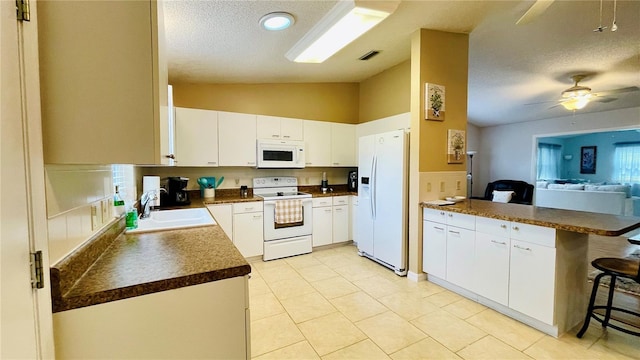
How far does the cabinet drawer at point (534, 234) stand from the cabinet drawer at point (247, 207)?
9.35ft

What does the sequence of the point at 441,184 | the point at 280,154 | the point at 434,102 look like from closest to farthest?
the point at 434,102
the point at 441,184
the point at 280,154

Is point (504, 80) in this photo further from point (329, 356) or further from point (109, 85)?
point (109, 85)

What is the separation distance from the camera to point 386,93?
4.30m

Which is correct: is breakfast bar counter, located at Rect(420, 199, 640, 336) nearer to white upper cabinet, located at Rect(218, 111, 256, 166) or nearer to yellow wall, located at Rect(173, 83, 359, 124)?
white upper cabinet, located at Rect(218, 111, 256, 166)

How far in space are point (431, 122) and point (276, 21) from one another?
6.42 feet

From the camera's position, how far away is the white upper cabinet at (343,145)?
4.55m

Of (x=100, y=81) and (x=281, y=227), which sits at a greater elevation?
(x=100, y=81)

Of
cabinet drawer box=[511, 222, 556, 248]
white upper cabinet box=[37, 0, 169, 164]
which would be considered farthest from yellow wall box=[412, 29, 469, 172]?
white upper cabinet box=[37, 0, 169, 164]

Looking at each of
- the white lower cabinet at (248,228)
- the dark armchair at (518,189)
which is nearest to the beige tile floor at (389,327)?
the white lower cabinet at (248,228)

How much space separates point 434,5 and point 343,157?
2.55 metres

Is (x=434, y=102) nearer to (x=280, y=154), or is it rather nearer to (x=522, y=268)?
(x=522, y=268)

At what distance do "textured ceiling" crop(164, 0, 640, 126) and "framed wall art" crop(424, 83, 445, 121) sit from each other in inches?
26.0

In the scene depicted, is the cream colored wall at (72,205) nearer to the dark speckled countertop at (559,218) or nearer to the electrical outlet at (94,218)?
the electrical outlet at (94,218)

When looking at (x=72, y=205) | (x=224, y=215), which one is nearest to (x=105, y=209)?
(x=72, y=205)
